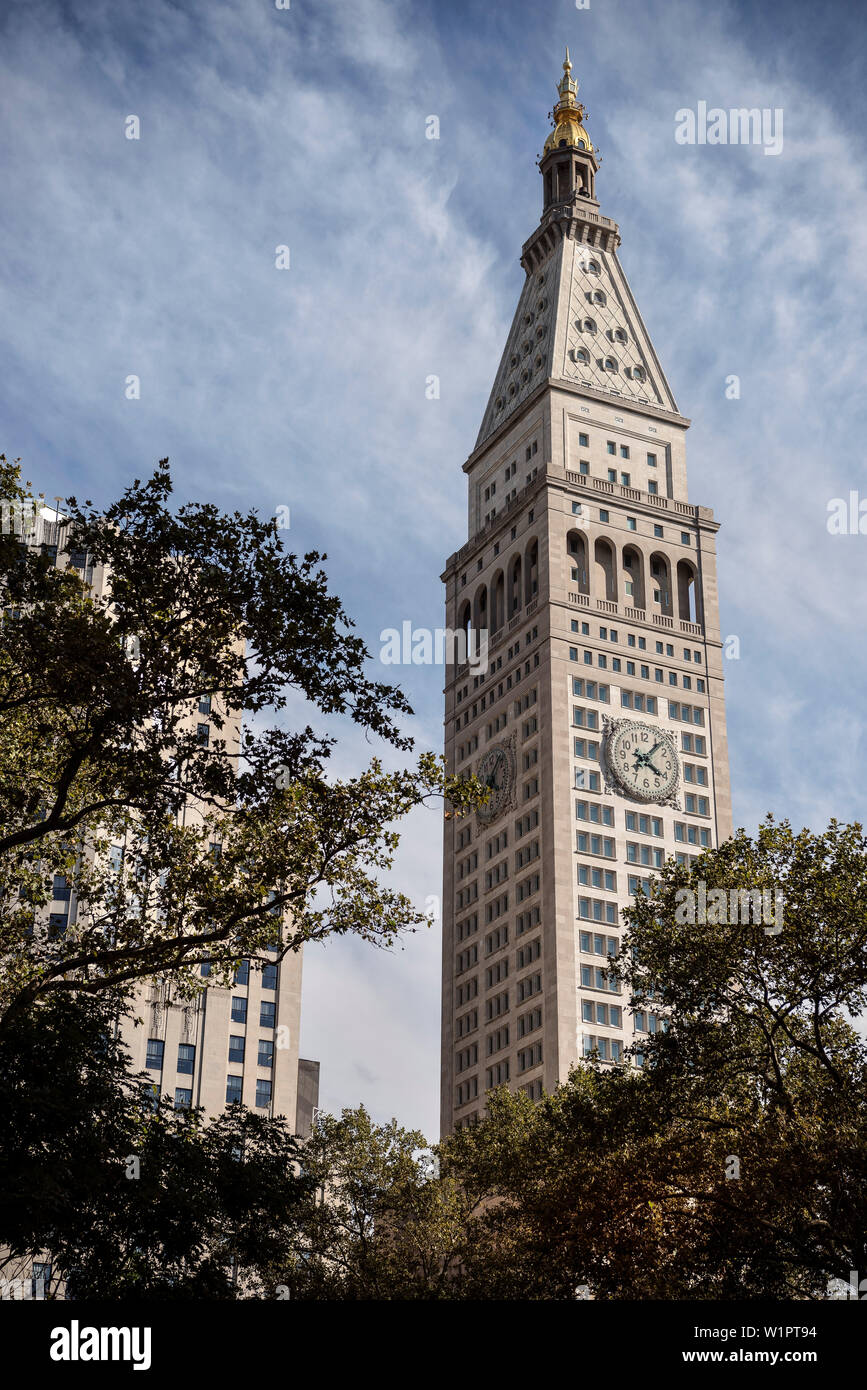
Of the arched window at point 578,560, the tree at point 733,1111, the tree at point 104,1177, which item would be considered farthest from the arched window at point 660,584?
the tree at point 104,1177

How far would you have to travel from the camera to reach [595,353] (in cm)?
13875

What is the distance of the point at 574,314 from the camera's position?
13962 centimetres

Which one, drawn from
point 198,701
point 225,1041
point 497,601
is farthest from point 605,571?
point 198,701

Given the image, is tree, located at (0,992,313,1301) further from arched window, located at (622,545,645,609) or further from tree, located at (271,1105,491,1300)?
arched window, located at (622,545,645,609)

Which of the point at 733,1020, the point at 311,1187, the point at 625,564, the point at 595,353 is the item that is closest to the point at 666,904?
the point at 733,1020

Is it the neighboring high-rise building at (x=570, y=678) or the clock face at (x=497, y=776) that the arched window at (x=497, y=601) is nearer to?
the neighboring high-rise building at (x=570, y=678)

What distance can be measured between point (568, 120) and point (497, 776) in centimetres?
7217

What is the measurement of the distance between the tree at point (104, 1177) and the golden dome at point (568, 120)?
137 metres

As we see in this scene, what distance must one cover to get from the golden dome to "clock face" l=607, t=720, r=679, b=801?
65.9m

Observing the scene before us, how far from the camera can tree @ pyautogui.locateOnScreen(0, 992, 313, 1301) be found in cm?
2595

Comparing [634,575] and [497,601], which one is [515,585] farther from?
[634,575]

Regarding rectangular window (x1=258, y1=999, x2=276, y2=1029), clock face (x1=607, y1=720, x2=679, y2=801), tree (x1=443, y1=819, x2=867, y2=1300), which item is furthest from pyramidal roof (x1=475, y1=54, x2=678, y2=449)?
tree (x1=443, y1=819, x2=867, y2=1300)

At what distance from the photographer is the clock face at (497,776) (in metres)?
119
